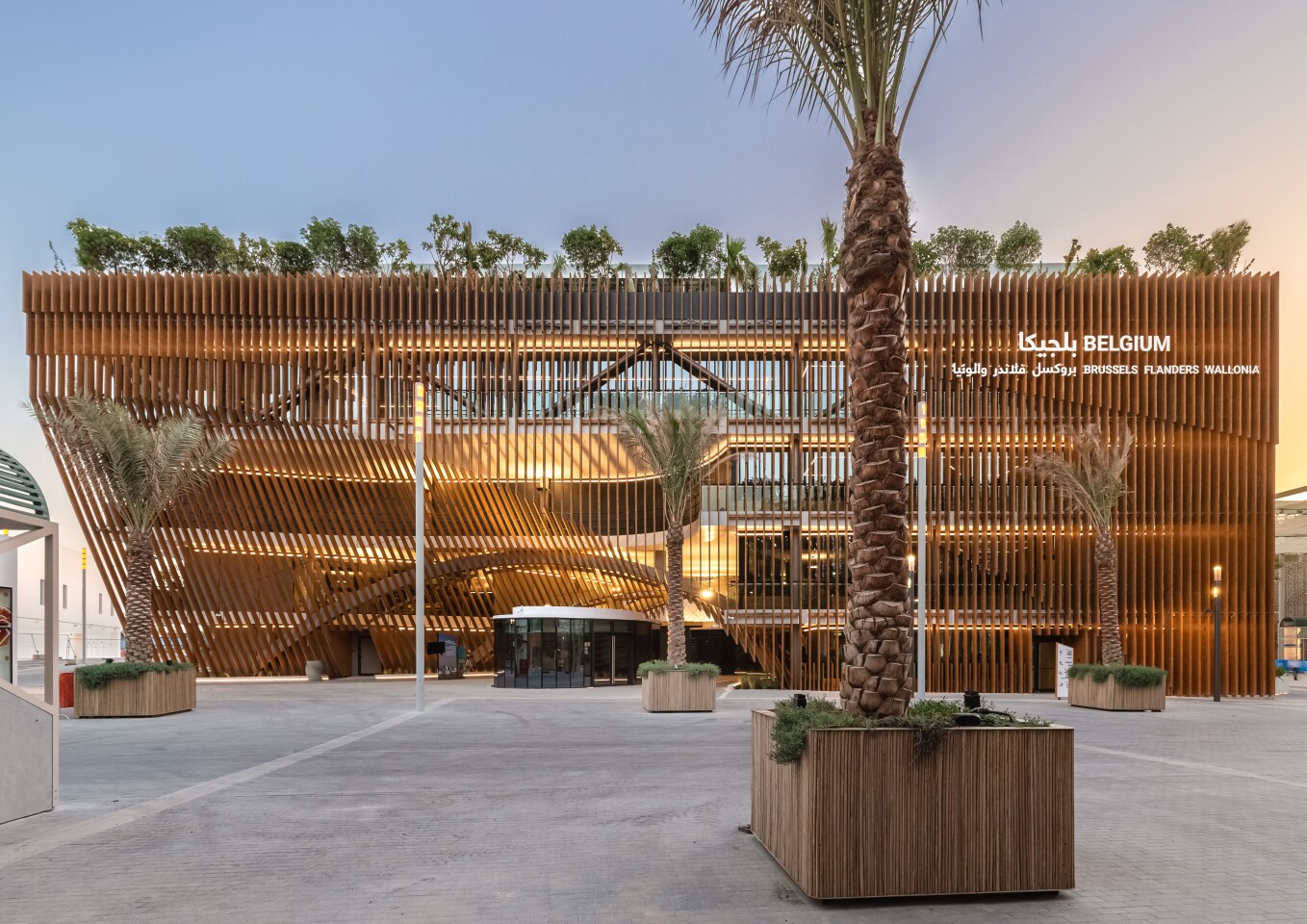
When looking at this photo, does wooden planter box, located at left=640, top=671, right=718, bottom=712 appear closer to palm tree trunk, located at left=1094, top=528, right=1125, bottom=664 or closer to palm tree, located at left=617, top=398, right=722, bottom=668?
palm tree, located at left=617, top=398, right=722, bottom=668

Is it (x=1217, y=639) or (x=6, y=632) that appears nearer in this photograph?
(x=6, y=632)

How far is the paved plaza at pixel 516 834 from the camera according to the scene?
697 centimetres

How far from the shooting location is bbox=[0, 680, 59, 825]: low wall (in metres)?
9.85

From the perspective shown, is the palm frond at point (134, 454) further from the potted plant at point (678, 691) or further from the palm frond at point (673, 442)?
the potted plant at point (678, 691)

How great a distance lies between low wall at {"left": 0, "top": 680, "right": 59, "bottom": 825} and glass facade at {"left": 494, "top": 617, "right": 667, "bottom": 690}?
21.3m

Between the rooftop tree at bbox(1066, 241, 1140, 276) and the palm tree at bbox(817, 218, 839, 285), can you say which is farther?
the rooftop tree at bbox(1066, 241, 1140, 276)

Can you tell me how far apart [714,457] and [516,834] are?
2608 cm

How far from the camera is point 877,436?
25.3ft

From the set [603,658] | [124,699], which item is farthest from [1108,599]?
[124,699]

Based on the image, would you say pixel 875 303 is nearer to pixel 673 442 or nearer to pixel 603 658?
pixel 673 442

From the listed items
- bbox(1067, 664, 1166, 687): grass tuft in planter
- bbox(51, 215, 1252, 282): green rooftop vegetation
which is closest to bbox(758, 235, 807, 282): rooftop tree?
bbox(51, 215, 1252, 282): green rooftop vegetation

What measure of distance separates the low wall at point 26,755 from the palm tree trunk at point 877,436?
29.1ft

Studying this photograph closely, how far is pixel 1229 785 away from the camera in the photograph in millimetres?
12711

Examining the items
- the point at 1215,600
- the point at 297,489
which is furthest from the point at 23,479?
the point at 1215,600
